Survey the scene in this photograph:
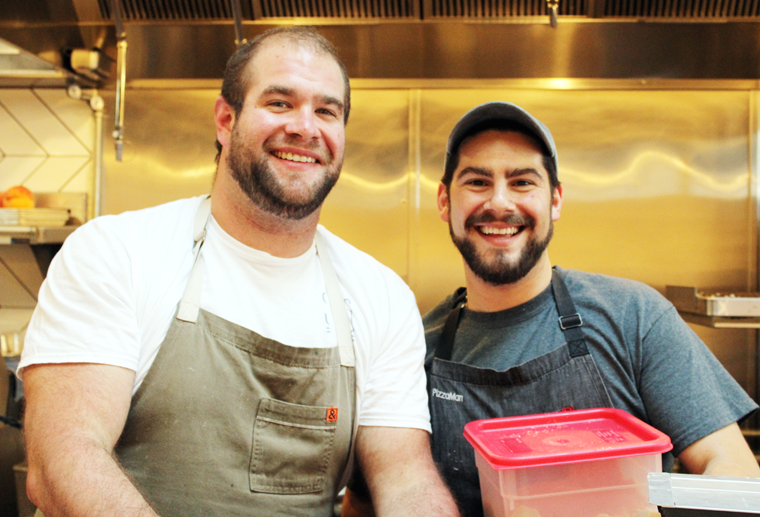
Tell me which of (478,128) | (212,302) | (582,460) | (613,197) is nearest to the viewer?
(582,460)

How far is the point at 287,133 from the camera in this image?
1210mm

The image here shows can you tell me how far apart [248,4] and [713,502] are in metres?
2.51

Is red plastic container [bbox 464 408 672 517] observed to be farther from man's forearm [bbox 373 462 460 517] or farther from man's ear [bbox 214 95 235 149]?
man's ear [bbox 214 95 235 149]

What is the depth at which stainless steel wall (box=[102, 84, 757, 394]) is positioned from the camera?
246cm

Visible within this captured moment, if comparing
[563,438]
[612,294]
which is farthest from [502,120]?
[563,438]

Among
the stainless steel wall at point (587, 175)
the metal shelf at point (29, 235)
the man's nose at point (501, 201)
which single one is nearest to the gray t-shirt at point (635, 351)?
the man's nose at point (501, 201)

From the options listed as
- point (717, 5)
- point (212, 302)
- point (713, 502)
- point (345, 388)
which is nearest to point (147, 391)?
point (212, 302)

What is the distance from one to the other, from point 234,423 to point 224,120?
0.72 meters

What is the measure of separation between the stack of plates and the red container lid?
217 cm

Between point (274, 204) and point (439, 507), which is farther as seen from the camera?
point (274, 204)

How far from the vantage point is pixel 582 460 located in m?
0.85

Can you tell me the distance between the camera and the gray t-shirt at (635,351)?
114 centimetres

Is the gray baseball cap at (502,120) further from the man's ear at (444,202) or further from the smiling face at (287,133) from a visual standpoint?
the smiling face at (287,133)

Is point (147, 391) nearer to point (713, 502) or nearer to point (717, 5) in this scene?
point (713, 502)
